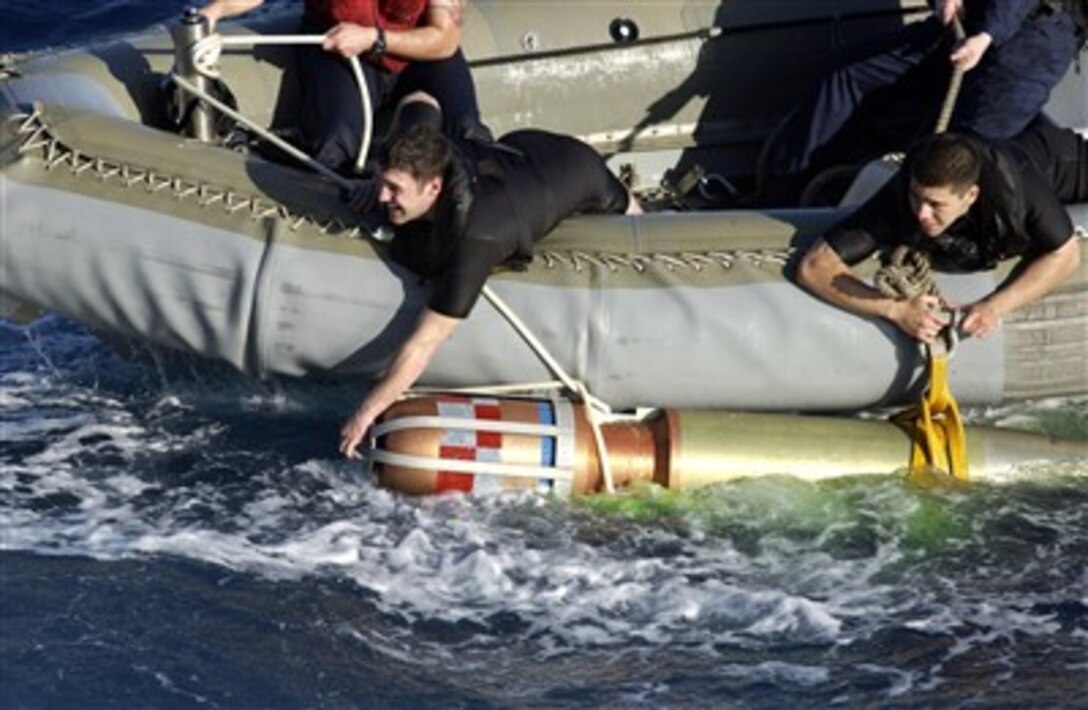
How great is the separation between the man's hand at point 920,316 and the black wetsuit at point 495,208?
0.87 m

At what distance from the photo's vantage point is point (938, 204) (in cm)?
578

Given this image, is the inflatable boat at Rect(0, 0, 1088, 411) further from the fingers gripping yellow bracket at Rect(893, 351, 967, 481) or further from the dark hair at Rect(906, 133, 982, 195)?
the dark hair at Rect(906, 133, 982, 195)

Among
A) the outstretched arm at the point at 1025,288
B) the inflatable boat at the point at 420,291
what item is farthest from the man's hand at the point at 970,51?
the outstretched arm at the point at 1025,288

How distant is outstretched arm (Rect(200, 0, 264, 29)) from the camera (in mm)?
6660

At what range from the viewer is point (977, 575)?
5.82 metres

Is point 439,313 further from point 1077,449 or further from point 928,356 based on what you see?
point 1077,449

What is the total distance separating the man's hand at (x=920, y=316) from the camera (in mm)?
6008

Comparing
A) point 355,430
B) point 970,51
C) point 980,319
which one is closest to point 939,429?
point 980,319

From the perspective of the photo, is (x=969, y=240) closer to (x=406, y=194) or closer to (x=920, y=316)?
(x=920, y=316)

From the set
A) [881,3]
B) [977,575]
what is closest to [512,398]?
[977,575]

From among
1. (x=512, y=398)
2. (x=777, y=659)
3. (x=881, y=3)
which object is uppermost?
(x=881, y=3)

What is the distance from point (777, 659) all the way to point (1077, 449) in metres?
1.28

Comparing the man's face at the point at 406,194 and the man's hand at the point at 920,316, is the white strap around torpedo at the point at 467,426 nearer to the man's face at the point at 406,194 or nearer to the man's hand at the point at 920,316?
the man's face at the point at 406,194

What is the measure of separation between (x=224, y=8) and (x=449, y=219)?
130cm
